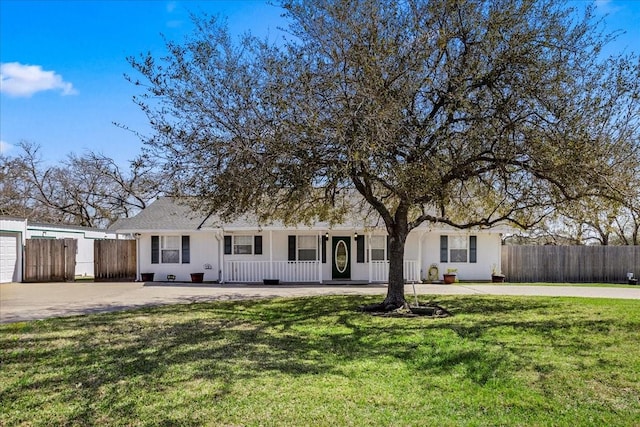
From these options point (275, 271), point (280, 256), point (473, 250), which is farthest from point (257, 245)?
point (473, 250)

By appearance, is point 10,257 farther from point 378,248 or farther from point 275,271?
point 378,248

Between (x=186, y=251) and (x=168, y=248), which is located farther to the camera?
(x=168, y=248)

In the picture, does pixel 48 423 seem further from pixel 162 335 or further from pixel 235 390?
pixel 162 335

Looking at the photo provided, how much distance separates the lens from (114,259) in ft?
76.1

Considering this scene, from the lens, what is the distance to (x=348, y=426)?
482cm

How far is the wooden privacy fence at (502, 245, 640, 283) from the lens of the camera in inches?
893

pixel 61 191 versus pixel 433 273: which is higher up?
pixel 61 191

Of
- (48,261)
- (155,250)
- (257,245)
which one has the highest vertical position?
(257,245)

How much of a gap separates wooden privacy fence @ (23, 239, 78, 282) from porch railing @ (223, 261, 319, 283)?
26.0 feet

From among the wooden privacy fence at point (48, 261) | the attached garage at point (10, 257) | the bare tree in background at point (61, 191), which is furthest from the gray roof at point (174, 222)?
the bare tree in background at point (61, 191)

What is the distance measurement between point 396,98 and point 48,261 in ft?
64.5

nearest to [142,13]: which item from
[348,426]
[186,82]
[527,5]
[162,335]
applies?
[186,82]

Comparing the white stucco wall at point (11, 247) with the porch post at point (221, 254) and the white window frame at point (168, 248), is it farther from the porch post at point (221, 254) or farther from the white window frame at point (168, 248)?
the porch post at point (221, 254)

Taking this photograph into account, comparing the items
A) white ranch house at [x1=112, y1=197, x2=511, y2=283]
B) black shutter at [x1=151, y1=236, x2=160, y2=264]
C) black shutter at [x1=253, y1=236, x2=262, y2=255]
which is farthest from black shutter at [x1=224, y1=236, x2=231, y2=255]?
black shutter at [x1=151, y1=236, x2=160, y2=264]
